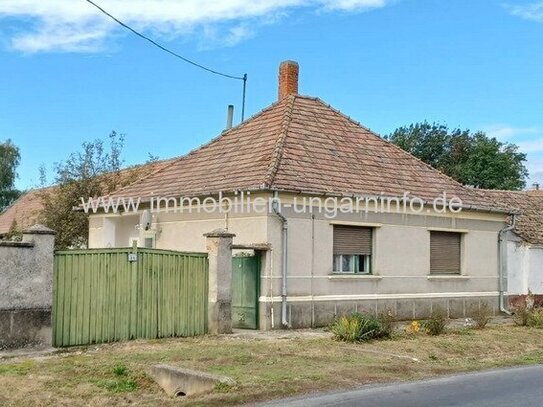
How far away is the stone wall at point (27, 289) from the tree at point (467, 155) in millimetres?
36427

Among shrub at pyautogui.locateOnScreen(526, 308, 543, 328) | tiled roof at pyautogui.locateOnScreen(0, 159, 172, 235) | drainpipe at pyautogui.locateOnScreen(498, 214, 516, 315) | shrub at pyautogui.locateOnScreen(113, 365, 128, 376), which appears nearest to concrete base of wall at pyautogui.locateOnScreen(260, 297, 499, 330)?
drainpipe at pyautogui.locateOnScreen(498, 214, 516, 315)

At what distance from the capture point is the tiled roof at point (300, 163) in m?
18.6

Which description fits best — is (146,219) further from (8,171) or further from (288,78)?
(8,171)

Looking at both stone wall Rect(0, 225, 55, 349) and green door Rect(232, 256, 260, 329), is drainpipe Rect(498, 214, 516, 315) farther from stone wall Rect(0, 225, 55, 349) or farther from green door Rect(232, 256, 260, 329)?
stone wall Rect(0, 225, 55, 349)

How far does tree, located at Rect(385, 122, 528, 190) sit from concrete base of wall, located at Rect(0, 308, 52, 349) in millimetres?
36527

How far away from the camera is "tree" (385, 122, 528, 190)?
47219 millimetres

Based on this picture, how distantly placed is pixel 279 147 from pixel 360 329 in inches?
232

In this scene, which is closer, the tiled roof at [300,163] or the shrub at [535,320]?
the tiled roof at [300,163]

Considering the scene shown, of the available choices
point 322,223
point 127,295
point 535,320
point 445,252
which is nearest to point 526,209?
point 445,252

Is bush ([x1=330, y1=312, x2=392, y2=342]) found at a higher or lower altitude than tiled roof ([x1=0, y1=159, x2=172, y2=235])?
lower

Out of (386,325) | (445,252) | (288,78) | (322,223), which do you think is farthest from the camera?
(288,78)

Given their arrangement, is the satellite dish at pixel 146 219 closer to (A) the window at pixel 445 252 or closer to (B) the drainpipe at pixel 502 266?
(A) the window at pixel 445 252

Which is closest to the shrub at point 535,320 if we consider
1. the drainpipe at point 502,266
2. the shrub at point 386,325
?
the drainpipe at point 502,266

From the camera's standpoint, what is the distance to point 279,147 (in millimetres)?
19297
